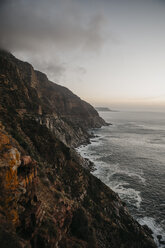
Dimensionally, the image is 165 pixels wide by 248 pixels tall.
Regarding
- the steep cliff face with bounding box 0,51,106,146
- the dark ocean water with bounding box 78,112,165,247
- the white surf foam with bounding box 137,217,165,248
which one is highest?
the steep cliff face with bounding box 0,51,106,146

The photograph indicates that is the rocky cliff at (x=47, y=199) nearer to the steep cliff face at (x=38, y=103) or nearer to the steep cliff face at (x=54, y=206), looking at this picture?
the steep cliff face at (x=54, y=206)

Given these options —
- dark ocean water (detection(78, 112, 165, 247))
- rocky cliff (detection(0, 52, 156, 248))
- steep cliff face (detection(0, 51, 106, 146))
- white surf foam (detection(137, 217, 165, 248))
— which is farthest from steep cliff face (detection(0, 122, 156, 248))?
steep cliff face (detection(0, 51, 106, 146))

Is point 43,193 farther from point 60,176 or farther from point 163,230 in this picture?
point 163,230

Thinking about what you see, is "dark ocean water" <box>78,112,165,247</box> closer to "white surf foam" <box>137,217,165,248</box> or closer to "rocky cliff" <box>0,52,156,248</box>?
"white surf foam" <box>137,217,165,248</box>

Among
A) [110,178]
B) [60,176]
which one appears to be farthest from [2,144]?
[110,178]

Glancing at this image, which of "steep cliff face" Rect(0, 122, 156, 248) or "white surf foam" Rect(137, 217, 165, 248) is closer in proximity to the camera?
"steep cliff face" Rect(0, 122, 156, 248)

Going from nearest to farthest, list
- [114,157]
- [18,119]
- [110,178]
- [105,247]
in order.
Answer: [105,247] → [18,119] → [110,178] → [114,157]

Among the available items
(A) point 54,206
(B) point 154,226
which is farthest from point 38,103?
(B) point 154,226
